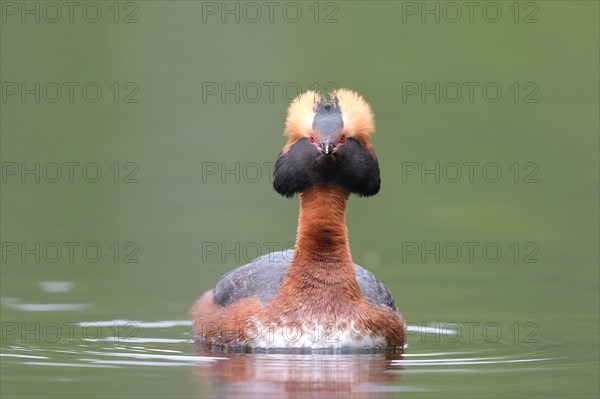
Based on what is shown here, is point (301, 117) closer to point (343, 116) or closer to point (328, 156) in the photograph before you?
point (343, 116)

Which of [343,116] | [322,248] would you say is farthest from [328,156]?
[322,248]

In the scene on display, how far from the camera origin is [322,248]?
1536 centimetres

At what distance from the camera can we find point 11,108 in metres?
28.5

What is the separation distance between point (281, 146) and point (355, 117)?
10639 millimetres

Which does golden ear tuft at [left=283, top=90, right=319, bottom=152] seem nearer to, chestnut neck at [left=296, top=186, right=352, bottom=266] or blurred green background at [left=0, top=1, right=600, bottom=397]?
chestnut neck at [left=296, top=186, right=352, bottom=266]

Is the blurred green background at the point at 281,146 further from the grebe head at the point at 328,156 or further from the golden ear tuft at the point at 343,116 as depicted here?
the golden ear tuft at the point at 343,116

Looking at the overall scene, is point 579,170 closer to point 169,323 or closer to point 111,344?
point 169,323

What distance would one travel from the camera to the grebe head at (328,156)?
15.1 metres

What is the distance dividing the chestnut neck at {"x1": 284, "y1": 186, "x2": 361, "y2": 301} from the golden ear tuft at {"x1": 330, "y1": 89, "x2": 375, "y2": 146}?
0.61m

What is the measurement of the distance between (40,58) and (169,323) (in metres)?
14.3

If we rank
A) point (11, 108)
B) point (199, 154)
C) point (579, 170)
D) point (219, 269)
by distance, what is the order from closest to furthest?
point (219, 269), point (579, 170), point (199, 154), point (11, 108)

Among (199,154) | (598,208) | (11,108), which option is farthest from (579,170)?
(11,108)

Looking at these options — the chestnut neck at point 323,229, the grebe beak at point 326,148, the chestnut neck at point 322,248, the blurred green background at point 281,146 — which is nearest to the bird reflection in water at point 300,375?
the blurred green background at point 281,146

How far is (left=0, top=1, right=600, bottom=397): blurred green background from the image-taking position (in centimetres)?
1794
